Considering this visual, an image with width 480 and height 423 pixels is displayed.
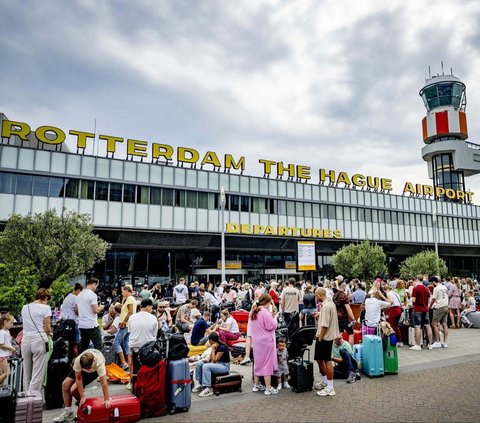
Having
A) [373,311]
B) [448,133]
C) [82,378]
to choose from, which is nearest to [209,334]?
[82,378]

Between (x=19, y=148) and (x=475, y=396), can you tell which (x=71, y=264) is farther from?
(x=475, y=396)

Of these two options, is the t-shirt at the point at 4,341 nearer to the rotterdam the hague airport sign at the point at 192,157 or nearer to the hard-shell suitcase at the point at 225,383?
the hard-shell suitcase at the point at 225,383

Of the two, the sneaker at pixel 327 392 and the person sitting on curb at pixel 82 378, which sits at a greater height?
the person sitting on curb at pixel 82 378

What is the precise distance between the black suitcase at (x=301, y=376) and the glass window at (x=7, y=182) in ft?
84.5

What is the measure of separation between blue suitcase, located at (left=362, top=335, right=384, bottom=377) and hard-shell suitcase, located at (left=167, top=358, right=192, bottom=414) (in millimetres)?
4062

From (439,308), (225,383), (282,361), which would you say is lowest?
(225,383)

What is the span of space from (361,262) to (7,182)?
29200 millimetres

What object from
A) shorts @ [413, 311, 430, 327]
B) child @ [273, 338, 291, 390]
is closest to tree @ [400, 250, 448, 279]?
shorts @ [413, 311, 430, 327]

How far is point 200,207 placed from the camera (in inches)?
1345

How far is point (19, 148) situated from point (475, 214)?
5380 centimetres

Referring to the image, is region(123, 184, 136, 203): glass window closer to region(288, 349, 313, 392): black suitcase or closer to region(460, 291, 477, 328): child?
region(460, 291, 477, 328): child

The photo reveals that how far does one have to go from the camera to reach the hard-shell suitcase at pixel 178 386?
6.40 meters

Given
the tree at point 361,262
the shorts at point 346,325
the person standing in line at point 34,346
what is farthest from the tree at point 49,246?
the tree at point 361,262

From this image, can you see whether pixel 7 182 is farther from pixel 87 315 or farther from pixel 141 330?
pixel 141 330
